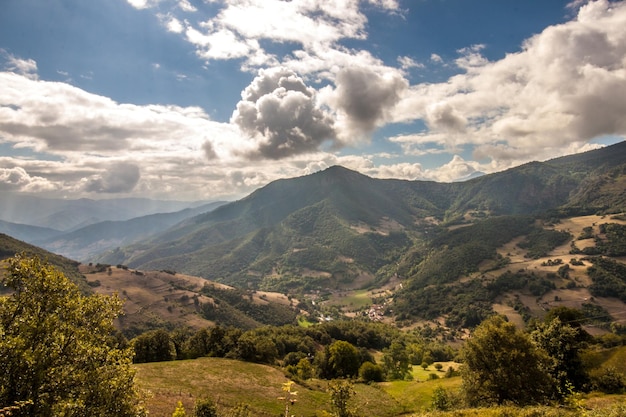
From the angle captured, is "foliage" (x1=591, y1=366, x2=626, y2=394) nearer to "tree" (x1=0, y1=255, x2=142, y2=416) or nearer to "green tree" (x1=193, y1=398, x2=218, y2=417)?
"green tree" (x1=193, y1=398, x2=218, y2=417)

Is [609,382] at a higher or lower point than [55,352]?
lower

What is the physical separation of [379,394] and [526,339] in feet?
137

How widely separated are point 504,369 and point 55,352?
45.8 meters

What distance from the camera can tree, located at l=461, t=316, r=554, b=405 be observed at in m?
38.7

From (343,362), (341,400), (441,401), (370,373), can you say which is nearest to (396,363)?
(370,373)

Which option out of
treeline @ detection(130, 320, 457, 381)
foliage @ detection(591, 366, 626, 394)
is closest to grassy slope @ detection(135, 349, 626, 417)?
treeline @ detection(130, 320, 457, 381)

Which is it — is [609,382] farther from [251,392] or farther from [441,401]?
[251,392]

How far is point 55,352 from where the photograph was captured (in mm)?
16875

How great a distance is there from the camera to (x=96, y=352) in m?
18.8

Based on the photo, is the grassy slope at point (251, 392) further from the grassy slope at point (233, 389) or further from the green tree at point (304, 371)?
the green tree at point (304, 371)

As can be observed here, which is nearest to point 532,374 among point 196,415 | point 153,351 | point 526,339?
point 526,339

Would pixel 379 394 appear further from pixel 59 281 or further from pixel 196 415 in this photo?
pixel 59 281

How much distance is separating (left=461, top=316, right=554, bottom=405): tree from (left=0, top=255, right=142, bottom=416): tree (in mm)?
40361

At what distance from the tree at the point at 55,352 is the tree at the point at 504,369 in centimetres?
4036
